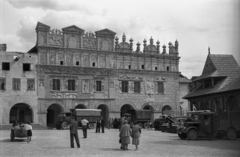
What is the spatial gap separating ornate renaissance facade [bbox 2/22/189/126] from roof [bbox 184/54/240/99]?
1059 cm

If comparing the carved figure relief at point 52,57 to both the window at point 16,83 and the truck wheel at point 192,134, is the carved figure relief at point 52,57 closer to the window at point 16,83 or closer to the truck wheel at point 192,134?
the window at point 16,83

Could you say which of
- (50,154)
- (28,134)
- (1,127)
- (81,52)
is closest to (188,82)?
(81,52)

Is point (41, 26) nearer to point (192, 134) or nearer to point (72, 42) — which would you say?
point (72, 42)

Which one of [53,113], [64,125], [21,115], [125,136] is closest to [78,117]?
[64,125]

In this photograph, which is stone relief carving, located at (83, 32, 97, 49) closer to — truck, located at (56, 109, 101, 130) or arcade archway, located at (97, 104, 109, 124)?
arcade archway, located at (97, 104, 109, 124)

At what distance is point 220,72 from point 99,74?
14.6 meters

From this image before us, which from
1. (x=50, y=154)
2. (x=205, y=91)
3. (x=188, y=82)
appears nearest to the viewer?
(x=50, y=154)

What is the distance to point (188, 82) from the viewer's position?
169ft

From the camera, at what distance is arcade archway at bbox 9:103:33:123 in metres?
36.8

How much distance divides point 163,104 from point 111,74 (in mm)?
7629

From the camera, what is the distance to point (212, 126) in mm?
21266

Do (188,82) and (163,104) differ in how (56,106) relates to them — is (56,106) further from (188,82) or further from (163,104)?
(188,82)

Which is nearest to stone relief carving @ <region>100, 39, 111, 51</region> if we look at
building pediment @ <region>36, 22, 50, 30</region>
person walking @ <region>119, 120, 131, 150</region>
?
building pediment @ <region>36, 22, 50, 30</region>

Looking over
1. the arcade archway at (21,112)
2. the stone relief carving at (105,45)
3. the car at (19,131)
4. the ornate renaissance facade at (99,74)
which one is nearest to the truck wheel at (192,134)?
the car at (19,131)
